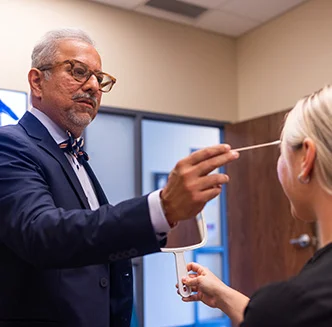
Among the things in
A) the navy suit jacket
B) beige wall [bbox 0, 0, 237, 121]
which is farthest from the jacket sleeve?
beige wall [bbox 0, 0, 237, 121]

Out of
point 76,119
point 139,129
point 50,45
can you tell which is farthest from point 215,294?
point 139,129

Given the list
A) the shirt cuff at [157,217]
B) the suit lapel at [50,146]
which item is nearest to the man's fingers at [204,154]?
the shirt cuff at [157,217]

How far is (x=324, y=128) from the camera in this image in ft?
3.30

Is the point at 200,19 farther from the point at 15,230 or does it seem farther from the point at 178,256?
the point at 15,230

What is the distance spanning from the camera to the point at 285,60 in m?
3.61

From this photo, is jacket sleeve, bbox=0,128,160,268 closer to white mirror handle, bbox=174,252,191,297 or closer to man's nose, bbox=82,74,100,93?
white mirror handle, bbox=174,252,191,297

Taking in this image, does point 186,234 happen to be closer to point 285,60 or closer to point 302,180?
point 285,60

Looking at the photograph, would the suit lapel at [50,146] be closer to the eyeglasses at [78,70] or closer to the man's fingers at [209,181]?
the eyeglasses at [78,70]

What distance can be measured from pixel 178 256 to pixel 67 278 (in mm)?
344

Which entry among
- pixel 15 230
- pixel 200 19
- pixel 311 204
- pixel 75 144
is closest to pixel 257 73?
pixel 200 19

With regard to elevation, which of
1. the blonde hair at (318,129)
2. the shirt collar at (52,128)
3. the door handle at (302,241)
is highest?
the shirt collar at (52,128)

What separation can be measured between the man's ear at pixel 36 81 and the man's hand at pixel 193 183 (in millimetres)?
748

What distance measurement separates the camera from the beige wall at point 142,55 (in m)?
3.05

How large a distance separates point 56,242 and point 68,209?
28 centimetres
